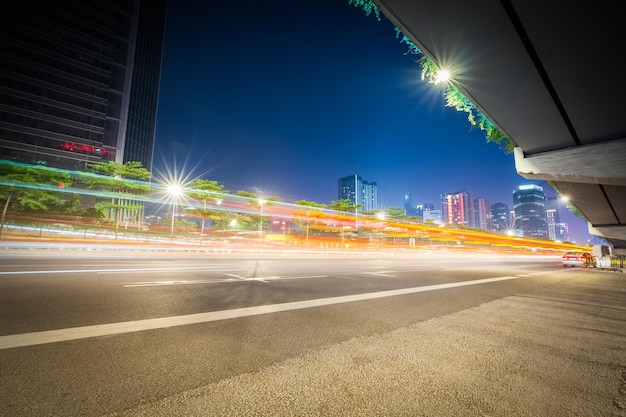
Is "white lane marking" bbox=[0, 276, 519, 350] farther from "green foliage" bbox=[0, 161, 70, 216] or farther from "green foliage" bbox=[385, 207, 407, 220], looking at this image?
"green foliage" bbox=[385, 207, 407, 220]

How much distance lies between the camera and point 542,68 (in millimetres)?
5496

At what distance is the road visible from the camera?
7.42 ft

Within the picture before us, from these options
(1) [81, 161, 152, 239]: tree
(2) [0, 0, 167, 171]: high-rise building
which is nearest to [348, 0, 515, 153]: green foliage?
(1) [81, 161, 152, 239]: tree

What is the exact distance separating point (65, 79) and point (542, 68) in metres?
83.2

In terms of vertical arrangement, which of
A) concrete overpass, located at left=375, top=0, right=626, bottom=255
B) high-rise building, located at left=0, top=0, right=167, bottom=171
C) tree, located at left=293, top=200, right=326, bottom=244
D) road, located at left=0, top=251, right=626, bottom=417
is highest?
high-rise building, located at left=0, top=0, right=167, bottom=171

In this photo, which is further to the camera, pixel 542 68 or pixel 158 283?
pixel 158 283

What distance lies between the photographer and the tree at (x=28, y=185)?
25.4 meters

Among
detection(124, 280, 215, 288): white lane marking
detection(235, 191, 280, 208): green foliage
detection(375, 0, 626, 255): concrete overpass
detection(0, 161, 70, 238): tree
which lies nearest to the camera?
detection(375, 0, 626, 255): concrete overpass

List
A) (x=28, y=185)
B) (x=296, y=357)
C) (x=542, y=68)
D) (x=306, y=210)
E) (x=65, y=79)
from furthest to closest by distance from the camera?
(x=65, y=79)
(x=306, y=210)
(x=28, y=185)
(x=542, y=68)
(x=296, y=357)

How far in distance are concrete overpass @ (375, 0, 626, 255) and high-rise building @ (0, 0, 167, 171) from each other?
67.3 m

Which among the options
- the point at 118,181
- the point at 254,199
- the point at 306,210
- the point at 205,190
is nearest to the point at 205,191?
the point at 205,190

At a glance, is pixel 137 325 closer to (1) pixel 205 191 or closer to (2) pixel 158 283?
(2) pixel 158 283

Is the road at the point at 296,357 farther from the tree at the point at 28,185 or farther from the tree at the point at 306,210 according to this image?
the tree at the point at 306,210

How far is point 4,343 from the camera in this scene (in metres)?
3.33
